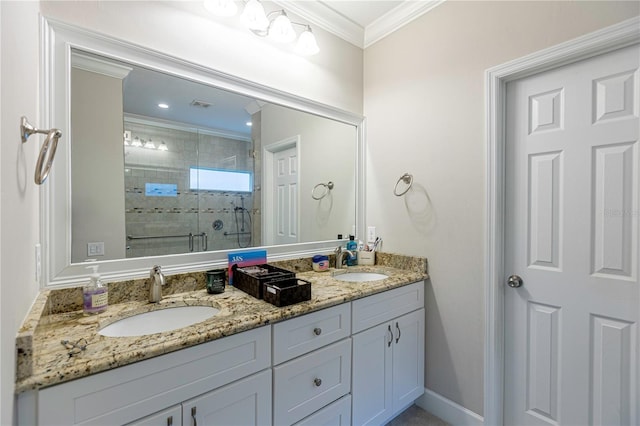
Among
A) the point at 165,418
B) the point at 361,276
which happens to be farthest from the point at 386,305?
the point at 165,418

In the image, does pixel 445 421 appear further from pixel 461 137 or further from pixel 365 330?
pixel 461 137

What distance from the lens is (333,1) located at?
6.33 feet

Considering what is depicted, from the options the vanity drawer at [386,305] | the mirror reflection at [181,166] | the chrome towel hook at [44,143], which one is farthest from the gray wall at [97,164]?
the vanity drawer at [386,305]

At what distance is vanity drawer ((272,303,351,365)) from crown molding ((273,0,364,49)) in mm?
1866

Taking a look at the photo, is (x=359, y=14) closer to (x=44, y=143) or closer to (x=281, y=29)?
(x=281, y=29)

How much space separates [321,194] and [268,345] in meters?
1.26

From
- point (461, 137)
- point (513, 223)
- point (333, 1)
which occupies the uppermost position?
point (333, 1)

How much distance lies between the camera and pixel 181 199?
Result: 1.54m

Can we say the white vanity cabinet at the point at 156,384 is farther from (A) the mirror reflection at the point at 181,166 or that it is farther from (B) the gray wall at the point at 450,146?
(B) the gray wall at the point at 450,146

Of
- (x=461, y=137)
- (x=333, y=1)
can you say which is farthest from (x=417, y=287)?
(x=333, y=1)

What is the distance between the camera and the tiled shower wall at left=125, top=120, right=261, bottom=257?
1.40 meters

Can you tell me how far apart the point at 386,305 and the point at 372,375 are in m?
0.37

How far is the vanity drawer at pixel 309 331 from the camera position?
1.20m

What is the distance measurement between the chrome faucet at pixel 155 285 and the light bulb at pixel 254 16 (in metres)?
1.39
